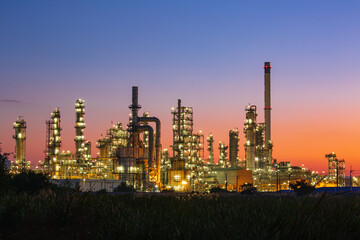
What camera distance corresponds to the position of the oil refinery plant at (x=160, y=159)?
85.0 m

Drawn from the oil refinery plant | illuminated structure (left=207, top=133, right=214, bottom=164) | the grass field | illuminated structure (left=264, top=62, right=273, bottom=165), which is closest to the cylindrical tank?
the oil refinery plant

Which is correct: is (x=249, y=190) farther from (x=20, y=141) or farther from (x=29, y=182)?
(x=20, y=141)

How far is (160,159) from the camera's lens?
8950cm

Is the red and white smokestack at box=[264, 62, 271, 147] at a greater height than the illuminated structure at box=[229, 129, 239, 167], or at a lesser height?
greater

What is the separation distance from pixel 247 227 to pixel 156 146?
71875 mm

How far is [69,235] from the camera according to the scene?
55.3 feet

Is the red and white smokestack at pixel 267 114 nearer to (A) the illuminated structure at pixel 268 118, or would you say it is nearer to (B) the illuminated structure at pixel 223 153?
(A) the illuminated structure at pixel 268 118

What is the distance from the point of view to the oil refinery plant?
3346 inches

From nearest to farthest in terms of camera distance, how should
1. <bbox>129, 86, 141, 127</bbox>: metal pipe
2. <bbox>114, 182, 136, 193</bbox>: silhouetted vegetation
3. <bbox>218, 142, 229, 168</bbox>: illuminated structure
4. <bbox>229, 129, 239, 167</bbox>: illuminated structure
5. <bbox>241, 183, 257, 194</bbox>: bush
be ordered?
<bbox>241, 183, 257, 194</bbox>: bush
<bbox>114, 182, 136, 193</bbox>: silhouetted vegetation
<bbox>129, 86, 141, 127</bbox>: metal pipe
<bbox>229, 129, 239, 167</bbox>: illuminated structure
<bbox>218, 142, 229, 168</bbox>: illuminated structure

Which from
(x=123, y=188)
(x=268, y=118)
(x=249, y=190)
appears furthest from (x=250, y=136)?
(x=249, y=190)

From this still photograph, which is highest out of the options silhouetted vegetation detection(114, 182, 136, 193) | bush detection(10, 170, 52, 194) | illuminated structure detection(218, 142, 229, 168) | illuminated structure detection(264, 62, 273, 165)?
illuminated structure detection(264, 62, 273, 165)

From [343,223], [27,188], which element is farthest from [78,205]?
[27,188]

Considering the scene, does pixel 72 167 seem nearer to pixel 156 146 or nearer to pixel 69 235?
pixel 156 146

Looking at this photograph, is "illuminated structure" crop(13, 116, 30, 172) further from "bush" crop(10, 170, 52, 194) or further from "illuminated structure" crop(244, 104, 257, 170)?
"bush" crop(10, 170, 52, 194)
